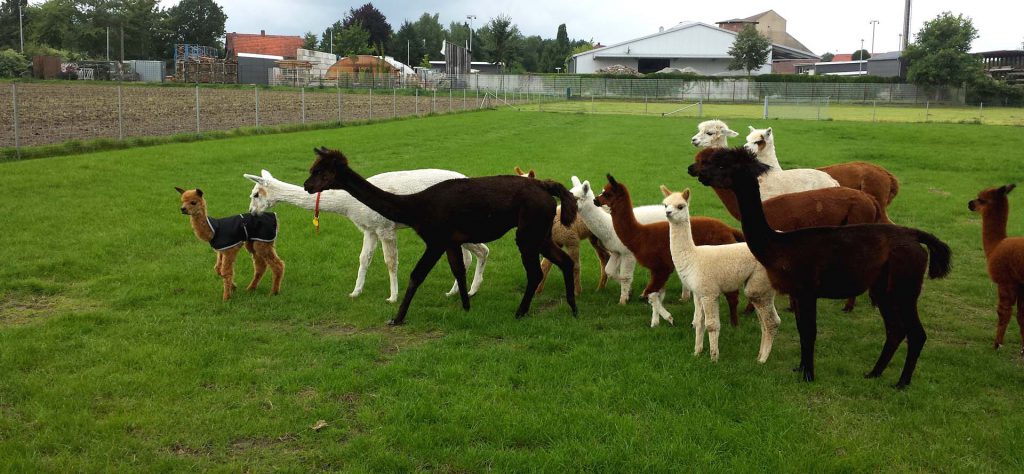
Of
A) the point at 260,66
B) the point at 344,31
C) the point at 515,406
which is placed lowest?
the point at 515,406

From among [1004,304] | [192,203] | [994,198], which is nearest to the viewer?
[1004,304]

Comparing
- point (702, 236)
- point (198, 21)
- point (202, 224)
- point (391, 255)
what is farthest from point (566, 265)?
point (198, 21)

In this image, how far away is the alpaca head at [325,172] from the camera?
695cm

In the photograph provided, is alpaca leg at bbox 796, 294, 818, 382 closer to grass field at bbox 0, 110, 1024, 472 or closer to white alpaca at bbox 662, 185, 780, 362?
grass field at bbox 0, 110, 1024, 472

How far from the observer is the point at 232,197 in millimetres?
14008

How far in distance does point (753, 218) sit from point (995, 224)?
9.31ft

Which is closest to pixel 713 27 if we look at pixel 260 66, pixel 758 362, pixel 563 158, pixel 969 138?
pixel 260 66

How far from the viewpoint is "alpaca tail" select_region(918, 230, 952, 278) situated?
580 centimetres

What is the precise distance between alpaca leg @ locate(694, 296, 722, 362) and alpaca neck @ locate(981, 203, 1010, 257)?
2.80m

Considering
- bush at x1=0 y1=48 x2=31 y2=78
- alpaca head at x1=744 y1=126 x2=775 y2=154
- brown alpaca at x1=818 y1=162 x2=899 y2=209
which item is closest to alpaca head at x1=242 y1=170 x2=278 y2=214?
alpaca head at x1=744 y1=126 x2=775 y2=154

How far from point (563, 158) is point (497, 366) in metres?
15.2

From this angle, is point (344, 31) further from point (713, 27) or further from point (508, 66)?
point (713, 27)

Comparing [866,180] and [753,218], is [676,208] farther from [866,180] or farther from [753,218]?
[866,180]

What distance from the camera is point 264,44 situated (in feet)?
334
